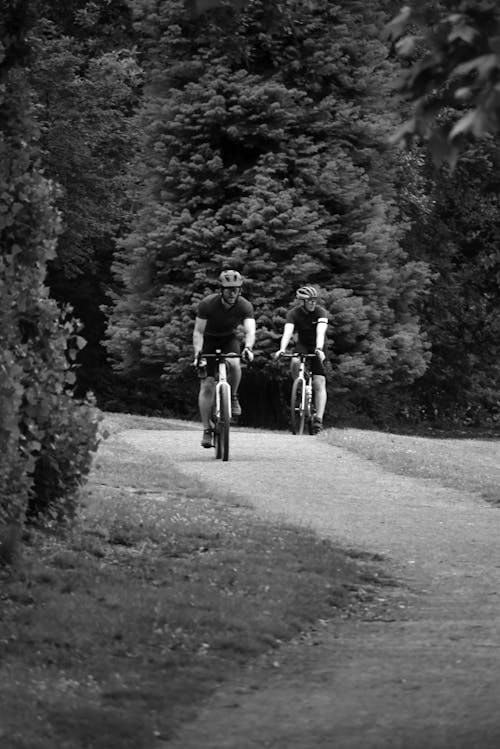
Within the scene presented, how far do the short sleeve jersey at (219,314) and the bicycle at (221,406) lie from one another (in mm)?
265

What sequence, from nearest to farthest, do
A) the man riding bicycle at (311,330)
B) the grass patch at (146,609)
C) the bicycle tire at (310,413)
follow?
the grass patch at (146,609) → the man riding bicycle at (311,330) → the bicycle tire at (310,413)

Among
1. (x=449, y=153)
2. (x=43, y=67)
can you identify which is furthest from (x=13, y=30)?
(x=43, y=67)

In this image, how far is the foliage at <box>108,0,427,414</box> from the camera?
30.3 m

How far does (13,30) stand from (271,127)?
20.2m

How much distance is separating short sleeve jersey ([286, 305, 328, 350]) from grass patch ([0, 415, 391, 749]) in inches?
363

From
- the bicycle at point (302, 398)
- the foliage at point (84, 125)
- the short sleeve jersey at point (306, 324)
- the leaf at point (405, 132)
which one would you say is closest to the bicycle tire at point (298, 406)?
the bicycle at point (302, 398)

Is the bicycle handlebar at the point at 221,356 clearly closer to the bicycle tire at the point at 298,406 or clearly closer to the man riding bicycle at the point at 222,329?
the man riding bicycle at the point at 222,329

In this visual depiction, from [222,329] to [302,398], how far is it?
585cm

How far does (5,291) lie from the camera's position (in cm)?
1023

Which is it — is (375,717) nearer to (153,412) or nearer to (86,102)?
(86,102)

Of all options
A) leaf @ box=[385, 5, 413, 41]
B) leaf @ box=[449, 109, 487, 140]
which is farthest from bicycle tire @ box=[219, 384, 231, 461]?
leaf @ box=[449, 109, 487, 140]

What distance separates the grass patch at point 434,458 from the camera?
18094 millimetres

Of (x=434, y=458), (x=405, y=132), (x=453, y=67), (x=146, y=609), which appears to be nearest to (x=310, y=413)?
(x=434, y=458)

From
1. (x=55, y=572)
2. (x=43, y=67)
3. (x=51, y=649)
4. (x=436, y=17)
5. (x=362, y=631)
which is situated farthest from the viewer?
(x=43, y=67)
